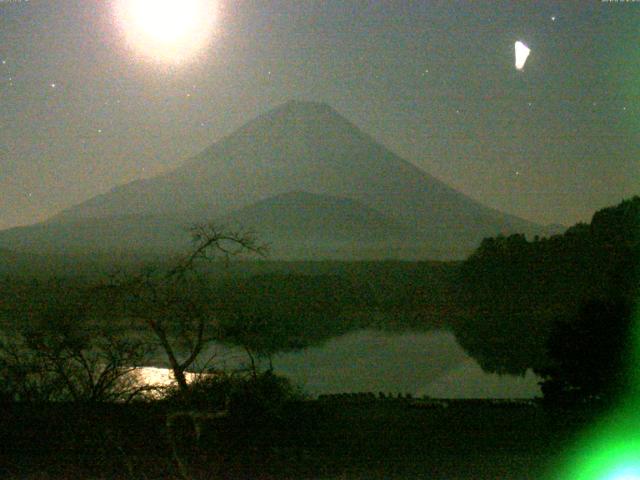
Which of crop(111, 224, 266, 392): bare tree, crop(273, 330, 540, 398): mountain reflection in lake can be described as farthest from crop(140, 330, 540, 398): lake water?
crop(111, 224, 266, 392): bare tree

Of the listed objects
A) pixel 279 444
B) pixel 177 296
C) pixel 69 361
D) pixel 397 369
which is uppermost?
pixel 177 296

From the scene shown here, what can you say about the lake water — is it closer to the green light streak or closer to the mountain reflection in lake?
the mountain reflection in lake

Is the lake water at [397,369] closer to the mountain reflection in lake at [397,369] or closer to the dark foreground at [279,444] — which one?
the mountain reflection in lake at [397,369]

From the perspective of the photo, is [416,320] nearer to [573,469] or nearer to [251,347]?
[251,347]

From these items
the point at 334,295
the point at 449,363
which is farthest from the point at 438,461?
the point at 334,295

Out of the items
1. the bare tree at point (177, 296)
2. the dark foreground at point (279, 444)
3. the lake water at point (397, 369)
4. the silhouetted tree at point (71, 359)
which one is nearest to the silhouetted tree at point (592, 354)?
the dark foreground at point (279, 444)

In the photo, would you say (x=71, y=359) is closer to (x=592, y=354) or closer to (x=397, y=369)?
(x=592, y=354)

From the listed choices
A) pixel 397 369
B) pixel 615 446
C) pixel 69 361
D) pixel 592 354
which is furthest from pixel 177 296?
pixel 397 369
